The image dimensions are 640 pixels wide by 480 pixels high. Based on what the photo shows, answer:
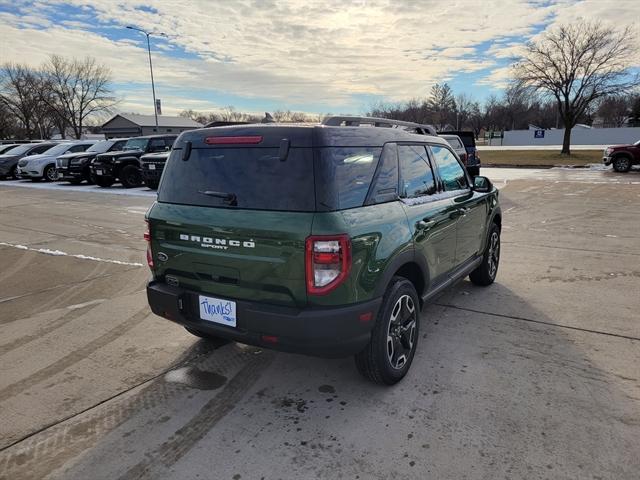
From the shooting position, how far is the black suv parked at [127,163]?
55.3ft

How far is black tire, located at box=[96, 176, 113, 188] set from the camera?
17.3 meters

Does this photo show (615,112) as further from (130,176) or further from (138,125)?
(130,176)

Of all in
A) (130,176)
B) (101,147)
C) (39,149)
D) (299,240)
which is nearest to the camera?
(299,240)

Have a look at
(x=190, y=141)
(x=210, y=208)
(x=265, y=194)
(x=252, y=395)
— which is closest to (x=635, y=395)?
(x=252, y=395)

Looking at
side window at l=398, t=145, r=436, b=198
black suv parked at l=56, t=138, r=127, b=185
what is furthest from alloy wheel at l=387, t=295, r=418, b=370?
black suv parked at l=56, t=138, r=127, b=185

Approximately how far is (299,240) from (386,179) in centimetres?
96

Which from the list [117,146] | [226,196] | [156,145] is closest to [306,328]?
[226,196]

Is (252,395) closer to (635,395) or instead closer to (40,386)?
(40,386)

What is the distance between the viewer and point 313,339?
2705 mm

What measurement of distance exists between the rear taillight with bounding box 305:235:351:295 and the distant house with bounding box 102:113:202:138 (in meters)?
79.9

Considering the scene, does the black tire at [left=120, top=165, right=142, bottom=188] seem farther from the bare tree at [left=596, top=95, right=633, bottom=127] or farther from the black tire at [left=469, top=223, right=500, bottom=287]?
the bare tree at [left=596, top=95, right=633, bottom=127]

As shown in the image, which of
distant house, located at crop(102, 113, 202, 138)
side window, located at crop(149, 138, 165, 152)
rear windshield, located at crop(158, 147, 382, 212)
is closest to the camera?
rear windshield, located at crop(158, 147, 382, 212)

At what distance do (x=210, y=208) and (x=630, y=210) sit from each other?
37.1ft

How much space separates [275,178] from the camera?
2.86 meters
